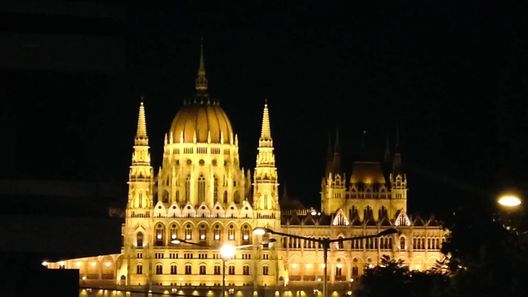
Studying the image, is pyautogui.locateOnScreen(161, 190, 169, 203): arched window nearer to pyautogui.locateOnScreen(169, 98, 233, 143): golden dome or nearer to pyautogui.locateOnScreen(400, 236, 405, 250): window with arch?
pyautogui.locateOnScreen(169, 98, 233, 143): golden dome

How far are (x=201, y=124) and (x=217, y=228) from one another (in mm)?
8835

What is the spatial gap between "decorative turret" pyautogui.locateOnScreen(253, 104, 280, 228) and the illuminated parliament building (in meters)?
0.08

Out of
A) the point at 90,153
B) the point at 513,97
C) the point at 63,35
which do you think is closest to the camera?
the point at 63,35

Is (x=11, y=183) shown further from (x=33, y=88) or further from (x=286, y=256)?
(x=286, y=256)

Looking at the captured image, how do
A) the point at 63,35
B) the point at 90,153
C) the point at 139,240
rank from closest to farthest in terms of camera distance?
1. the point at 63,35
2. the point at 90,153
3. the point at 139,240

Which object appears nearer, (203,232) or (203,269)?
(203,269)

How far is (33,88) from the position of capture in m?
25.7

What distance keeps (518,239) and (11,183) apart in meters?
16.7

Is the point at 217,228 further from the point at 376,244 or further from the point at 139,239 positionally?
the point at 376,244

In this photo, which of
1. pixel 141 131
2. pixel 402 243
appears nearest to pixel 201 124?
pixel 141 131

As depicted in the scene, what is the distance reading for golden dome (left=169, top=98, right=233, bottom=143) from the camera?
577ft

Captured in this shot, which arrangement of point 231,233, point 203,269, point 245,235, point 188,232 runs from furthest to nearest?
1. point 245,235
2. point 231,233
3. point 188,232
4. point 203,269

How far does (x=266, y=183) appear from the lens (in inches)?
6880

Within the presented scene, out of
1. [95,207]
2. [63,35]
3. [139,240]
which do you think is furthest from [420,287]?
[139,240]
